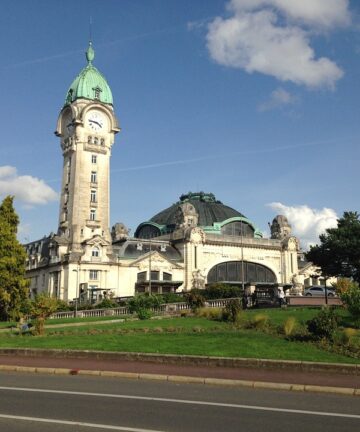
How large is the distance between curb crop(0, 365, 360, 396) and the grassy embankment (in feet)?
12.7

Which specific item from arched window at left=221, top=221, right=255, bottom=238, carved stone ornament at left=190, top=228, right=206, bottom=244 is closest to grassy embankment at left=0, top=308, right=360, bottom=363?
carved stone ornament at left=190, top=228, right=206, bottom=244

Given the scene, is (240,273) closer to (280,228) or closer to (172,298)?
(280,228)

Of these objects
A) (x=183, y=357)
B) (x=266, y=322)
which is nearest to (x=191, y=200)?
(x=266, y=322)

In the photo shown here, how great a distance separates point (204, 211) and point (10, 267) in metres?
A: 51.8

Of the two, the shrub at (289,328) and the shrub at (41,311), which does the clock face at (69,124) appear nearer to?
the shrub at (41,311)

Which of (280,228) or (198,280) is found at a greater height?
(280,228)

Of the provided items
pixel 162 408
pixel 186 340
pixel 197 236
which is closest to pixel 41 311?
pixel 186 340

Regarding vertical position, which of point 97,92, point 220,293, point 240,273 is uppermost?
point 97,92

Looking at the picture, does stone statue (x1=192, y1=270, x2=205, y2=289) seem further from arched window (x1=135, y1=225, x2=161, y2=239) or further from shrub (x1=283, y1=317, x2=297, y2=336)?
shrub (x1=283, y1=317, x2=297, y2=336)

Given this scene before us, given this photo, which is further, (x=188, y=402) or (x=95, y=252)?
(x=95, y=252)

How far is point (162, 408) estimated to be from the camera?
1245 centimetres

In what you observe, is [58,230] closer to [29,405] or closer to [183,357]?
[183,357]

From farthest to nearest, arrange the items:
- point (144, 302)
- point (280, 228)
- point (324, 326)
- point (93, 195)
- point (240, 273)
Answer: point (280, 228)
point (240, 273)
point (93, 195)
point (144, 302)
point (324, 326)

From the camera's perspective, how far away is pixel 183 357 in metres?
20.7
